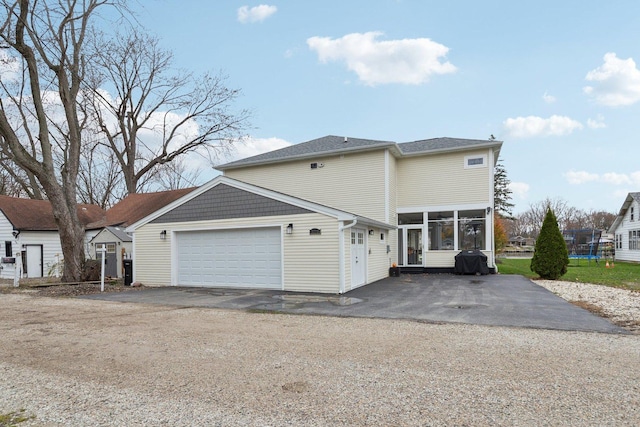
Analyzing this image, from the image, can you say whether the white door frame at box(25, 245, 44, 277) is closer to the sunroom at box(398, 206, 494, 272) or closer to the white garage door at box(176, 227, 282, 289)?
the white garage door at box(176, 227, 282, 289)

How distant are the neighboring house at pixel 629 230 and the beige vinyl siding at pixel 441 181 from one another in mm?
17066

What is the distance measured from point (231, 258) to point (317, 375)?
924cm

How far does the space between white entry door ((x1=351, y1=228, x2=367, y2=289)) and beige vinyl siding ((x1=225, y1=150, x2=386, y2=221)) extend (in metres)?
3.01

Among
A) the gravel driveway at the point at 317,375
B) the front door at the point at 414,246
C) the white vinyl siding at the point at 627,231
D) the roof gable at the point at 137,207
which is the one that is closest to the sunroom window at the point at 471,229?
the front door at the point at 414,246

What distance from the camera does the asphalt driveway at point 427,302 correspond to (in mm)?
7066

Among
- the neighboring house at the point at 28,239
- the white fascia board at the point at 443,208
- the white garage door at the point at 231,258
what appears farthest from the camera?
the neighboring house at the point at 28,239

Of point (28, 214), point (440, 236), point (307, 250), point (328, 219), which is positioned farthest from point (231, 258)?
point (28, 214)

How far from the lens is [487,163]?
1573 centimetres

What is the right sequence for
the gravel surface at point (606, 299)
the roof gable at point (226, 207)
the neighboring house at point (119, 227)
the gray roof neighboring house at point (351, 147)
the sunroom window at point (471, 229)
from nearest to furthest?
1. the gravel surface at point (606, 299)
2. the roof gable at point (226, 207)
3. the gray roof neighboring house at point (351, 147)
4. the sunroom window at point (471, 229)
5. the neighboring house at point (119, 227)

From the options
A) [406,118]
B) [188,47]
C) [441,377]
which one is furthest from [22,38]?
[441,377]

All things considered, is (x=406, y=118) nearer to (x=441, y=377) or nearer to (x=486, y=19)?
(x=486, y=19)

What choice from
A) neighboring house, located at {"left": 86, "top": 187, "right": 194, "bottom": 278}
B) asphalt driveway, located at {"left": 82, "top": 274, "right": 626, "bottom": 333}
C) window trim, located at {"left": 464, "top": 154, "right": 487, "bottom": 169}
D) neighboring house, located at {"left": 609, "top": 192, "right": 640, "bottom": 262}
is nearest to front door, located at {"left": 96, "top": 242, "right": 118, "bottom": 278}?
neighboring house, located at {"left": 86, "top": 187, "right": 194, "bottom": 278}

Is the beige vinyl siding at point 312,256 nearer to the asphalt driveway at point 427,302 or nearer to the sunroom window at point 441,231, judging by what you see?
the asphalt driveway at point 427,302

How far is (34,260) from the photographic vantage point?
20672mm
